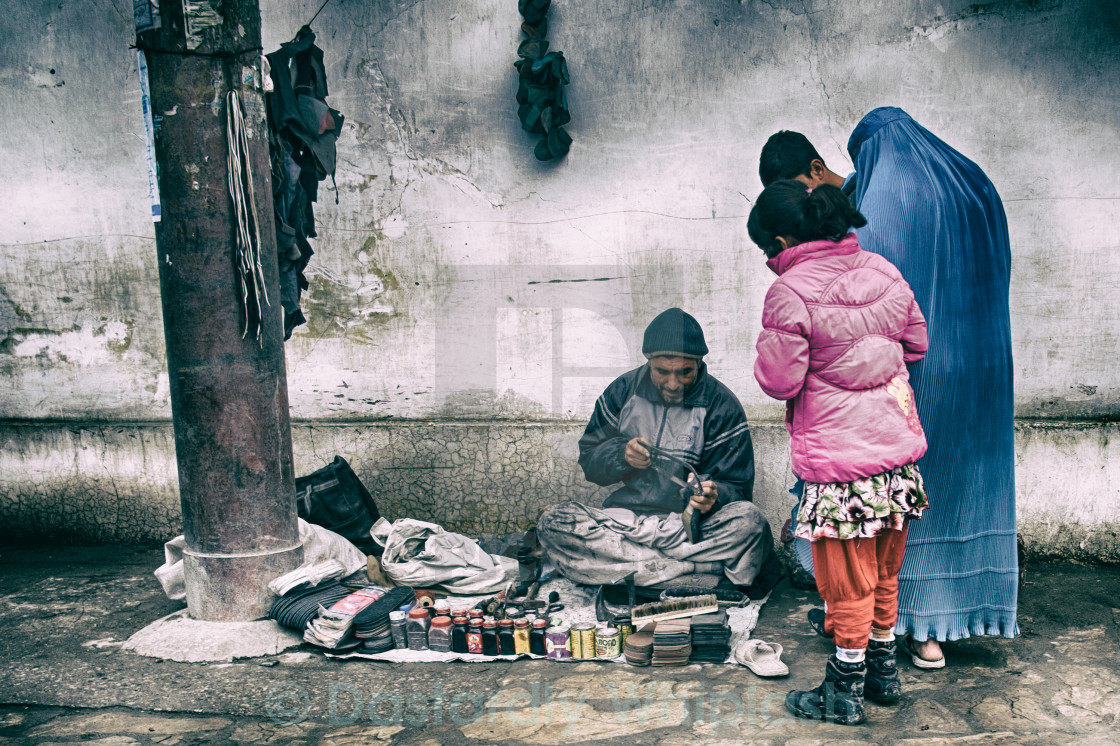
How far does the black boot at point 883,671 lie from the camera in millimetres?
3047

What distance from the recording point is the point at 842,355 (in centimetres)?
281

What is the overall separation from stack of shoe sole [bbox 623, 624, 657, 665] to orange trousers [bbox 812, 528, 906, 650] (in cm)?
80

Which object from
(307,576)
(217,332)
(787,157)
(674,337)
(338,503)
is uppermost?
(787,157)

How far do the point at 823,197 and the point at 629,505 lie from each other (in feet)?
6.64

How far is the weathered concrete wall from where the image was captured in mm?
4438

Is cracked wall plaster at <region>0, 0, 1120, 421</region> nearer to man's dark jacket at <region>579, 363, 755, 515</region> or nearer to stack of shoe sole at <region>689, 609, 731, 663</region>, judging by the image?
man's dark jacket at <region>579, 363, 755, 515</region>

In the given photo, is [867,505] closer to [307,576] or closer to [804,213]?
[804,213]

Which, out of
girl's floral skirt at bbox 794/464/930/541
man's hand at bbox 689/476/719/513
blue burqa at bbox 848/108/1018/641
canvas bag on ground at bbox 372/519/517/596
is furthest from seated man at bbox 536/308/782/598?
girl's floral skirt at bbox 794/464/930/541

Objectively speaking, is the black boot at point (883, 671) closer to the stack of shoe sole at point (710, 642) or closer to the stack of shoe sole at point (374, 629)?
the stack of shoe sole at point (710, 642)

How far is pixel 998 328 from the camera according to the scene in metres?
3.27

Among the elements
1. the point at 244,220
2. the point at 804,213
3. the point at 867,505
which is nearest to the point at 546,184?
the point at 244,220

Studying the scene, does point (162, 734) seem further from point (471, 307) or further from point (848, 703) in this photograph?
point (471, 307)

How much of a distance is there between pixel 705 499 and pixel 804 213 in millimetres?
1639

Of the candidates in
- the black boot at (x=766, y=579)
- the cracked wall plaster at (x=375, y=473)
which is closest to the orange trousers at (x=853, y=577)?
the black boot at (x=766, y=579)
